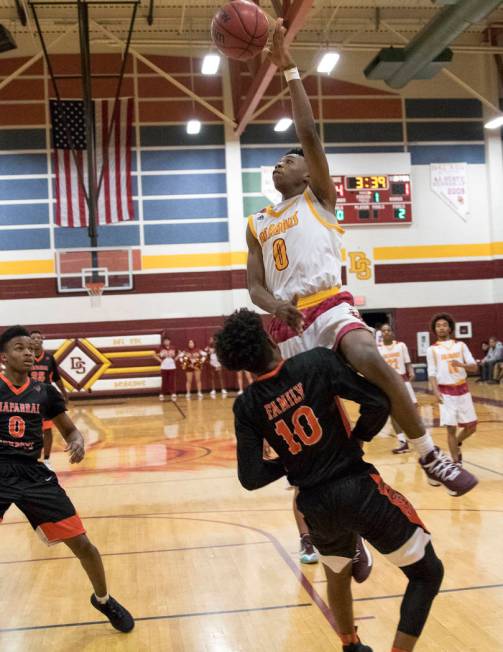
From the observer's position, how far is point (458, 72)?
2097cm

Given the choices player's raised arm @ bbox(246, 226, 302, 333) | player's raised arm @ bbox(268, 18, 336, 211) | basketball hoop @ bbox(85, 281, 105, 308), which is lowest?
player's raised arm @ bbox(246, 226, 302, 333)

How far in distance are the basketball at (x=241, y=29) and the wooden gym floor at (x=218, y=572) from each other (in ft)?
10.7

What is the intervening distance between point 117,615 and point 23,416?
1178 millimetres

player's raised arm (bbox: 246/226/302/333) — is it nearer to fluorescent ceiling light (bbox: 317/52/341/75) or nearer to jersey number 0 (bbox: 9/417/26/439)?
jersey number 0 (bbox: 9/417/26/439)

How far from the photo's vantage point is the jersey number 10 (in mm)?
2812

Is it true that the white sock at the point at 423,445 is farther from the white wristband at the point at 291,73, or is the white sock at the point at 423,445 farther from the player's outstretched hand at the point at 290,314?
the white wristband at the point at 291,73

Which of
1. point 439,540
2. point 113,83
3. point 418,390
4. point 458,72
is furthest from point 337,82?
point 439,540

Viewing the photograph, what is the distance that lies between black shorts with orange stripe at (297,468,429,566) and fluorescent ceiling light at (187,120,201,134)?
1674 centimetres

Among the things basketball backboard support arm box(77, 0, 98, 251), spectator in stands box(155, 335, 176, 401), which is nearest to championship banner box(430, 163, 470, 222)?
spectator in stands box(155, 335, 176, 401)

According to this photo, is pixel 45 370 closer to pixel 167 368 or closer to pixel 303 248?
pixel 303 248

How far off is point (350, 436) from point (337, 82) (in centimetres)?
1895

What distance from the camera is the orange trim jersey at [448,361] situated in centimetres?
795

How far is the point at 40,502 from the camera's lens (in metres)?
3.89

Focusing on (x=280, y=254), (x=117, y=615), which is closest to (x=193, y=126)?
(x=280, y=254)
